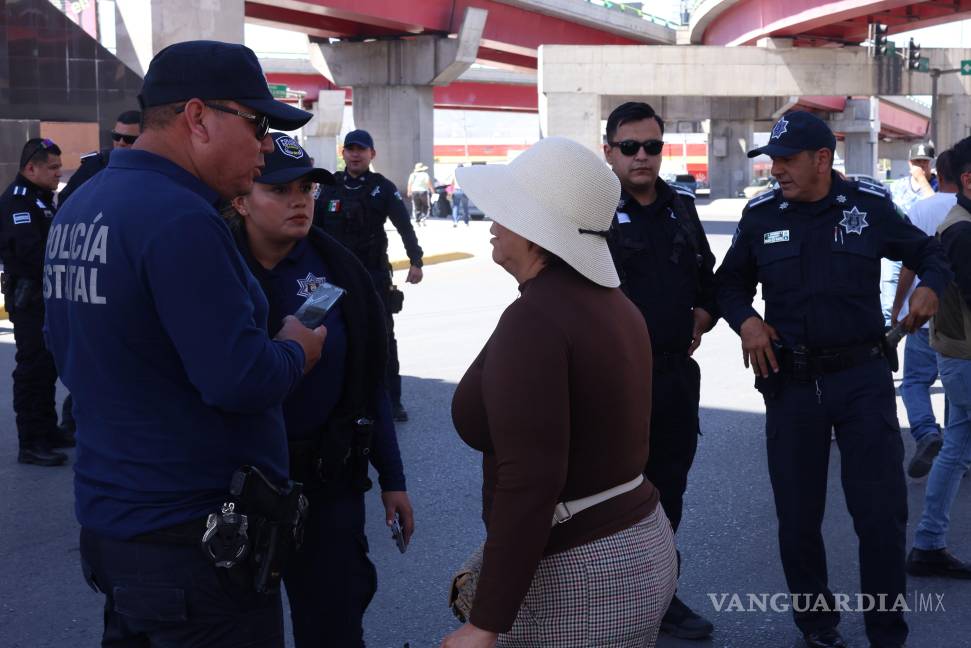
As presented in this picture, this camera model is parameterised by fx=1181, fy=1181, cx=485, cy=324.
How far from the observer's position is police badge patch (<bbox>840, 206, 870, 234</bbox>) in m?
4.60

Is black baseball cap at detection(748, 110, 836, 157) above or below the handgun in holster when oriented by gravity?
above

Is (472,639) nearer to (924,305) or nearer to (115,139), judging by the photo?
(924,305)

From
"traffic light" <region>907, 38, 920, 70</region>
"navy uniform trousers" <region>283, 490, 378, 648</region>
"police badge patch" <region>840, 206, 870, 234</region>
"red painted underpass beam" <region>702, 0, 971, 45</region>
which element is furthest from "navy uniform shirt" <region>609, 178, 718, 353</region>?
"traffic light" <region>907, 38, 920, 70</region>

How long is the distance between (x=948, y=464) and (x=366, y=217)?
4.77 m

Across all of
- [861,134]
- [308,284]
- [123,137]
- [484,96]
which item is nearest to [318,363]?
[308,284]

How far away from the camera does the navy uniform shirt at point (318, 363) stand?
3434 mm

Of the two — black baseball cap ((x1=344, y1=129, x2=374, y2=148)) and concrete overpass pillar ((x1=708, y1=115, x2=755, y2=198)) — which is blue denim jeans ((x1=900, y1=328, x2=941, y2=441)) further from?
concrete overpass pillar ((x1=708, y1=115, x2=755, y2=198))

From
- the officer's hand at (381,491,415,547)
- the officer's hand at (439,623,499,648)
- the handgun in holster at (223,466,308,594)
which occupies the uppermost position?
the handgun in holster at (223,466,308,594)

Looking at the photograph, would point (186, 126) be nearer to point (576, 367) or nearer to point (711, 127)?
point (576, 367)

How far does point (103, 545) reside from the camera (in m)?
2.65

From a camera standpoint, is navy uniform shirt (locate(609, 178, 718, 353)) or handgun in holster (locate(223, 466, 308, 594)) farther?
navy uniform shirt (locate(609, 178, 718, 353))

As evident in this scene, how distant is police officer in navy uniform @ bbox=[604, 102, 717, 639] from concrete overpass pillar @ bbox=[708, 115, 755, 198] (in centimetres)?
6157

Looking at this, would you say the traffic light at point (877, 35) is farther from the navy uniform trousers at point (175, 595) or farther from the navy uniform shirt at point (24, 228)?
the navy uniform trousers at point (175, 595)

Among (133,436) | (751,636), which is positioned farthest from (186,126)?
(751,636)
